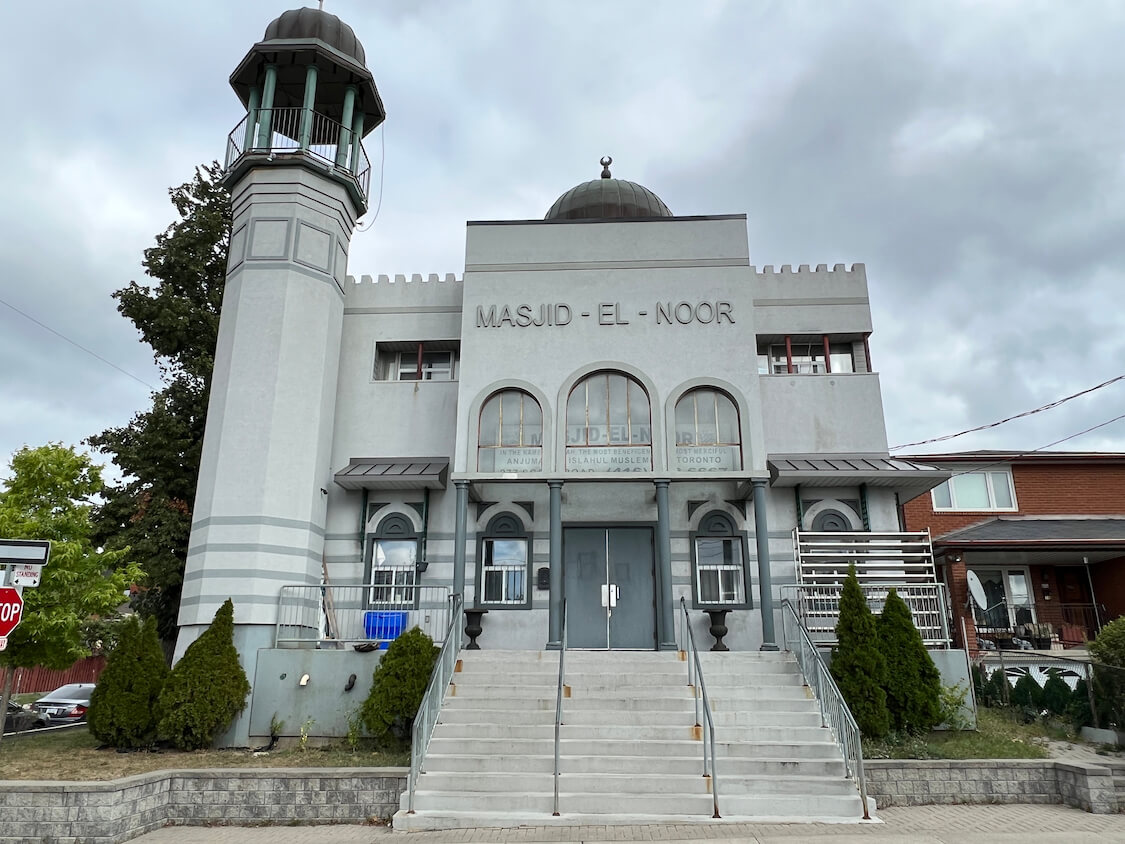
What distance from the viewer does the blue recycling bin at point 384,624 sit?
14125 millimetres

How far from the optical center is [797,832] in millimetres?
8195

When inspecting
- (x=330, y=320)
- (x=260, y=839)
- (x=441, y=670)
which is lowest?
(x=260, y=839)

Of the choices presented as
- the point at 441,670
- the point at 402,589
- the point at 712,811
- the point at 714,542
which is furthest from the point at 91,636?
the point at 712,811

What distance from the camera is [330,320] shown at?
1574cm

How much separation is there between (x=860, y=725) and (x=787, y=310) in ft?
28.1

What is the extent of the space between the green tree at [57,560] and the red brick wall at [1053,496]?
20188mm

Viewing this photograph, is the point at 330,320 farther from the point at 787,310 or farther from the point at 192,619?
the point at 787,310

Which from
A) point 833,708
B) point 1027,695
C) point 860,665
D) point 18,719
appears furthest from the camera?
point 18,719

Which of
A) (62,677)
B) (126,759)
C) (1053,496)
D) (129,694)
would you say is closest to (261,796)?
(126,759)

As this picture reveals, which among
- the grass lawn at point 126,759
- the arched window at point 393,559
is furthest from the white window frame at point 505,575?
the grass lawn at point 126,759

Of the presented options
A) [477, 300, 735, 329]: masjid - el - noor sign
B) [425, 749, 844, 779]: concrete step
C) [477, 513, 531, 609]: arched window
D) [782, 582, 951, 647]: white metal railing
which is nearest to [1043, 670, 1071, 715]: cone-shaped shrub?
[782, 582, 951, 647]: white metal railing

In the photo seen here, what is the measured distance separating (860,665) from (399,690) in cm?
628

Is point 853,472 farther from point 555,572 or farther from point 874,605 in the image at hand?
point 555,572

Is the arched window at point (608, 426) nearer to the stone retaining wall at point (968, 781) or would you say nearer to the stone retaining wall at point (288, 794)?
the stone retaining wall at point (968, 781)
